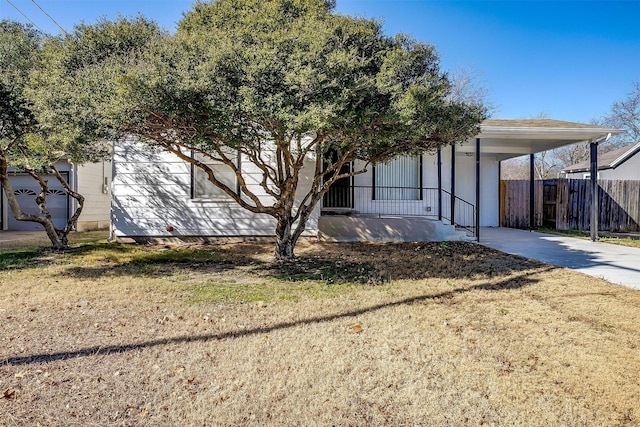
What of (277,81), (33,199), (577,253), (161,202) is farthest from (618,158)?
(33,199)

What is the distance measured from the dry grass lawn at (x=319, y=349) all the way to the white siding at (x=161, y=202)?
3745mm

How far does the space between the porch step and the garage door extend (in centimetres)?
980

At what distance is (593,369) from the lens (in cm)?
295

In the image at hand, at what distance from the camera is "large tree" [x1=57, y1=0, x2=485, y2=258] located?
4918 mm

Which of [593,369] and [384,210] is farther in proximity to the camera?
[384,210]

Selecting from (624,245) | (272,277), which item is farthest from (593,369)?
(624,245)

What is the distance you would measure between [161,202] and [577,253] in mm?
9932

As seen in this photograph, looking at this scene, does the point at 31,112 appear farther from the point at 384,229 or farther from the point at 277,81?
the point at 384,229

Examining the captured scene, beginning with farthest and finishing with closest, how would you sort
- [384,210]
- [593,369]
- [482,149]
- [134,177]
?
[482,149] → [384,210] → [134,177] → [593,369]

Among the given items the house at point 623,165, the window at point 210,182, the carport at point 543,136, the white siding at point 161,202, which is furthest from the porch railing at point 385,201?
the house at point 623,165

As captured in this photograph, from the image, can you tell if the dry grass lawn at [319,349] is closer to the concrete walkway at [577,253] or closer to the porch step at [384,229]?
the concrete walkway at [577,253]

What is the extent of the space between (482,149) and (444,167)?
1.51m

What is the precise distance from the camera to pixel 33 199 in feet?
45.3

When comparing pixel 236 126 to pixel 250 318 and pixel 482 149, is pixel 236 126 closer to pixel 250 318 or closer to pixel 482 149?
pixel 250 318
